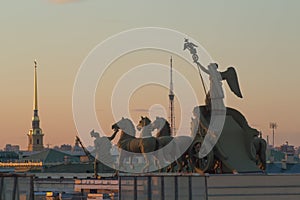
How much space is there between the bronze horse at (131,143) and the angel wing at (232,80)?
2.74m

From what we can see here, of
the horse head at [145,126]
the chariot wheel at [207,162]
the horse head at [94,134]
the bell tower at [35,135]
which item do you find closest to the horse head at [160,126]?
the horse head at [145,126]

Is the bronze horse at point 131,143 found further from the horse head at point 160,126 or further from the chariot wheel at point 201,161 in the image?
the chariot wheel at point 201,161

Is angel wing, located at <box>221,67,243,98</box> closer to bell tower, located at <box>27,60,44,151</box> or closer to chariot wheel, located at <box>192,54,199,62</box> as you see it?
chariot wheel, located at <box>192,54,199,62</box>

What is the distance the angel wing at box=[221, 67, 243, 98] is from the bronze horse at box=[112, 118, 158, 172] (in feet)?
9.00

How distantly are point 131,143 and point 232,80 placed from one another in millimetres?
3727

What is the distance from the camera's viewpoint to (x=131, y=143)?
28.0 meters

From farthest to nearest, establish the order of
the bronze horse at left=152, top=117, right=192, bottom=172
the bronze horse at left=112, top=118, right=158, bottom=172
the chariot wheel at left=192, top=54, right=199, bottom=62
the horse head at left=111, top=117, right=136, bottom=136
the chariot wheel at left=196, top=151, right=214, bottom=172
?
the horse head at left=111, top=117, right=136, bottom=136, the bronze horse at left=112, top=118, right=158, bottom=172, the chariot wheel at left=192, top=54, right=199, bottom=62, the bronze horse at left=152, top=117, right=192, bottom=172, the chariot wheel at left=196, top=151, right=214, bottom=172

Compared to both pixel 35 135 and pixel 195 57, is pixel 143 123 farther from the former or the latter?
pixel 35 135

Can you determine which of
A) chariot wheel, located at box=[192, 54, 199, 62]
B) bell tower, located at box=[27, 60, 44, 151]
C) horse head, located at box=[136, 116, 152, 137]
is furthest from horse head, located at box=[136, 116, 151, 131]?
bell tower, located at box=[27, 60, 44, 151]

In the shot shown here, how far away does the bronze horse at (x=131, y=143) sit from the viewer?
2716 centimetres

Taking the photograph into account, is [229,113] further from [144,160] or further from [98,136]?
[98,136]

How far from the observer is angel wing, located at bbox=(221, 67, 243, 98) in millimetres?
26359

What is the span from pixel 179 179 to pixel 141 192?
586 mm

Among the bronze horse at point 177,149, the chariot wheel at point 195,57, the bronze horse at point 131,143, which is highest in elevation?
the chariot wheel at point 195,57
